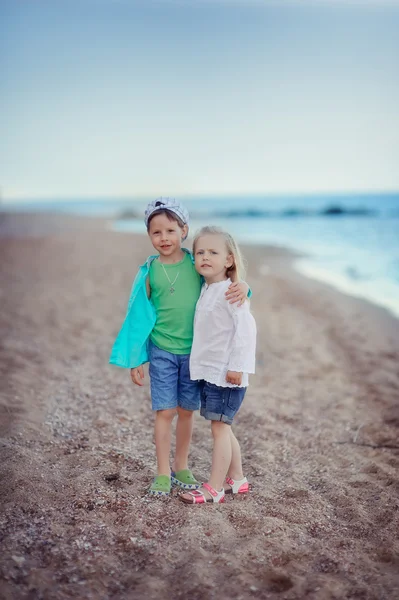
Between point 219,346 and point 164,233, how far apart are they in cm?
74

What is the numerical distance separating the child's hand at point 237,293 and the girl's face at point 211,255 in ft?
0.46

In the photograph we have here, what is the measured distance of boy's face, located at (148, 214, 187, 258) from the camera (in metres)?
3.04

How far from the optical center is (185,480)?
3.27m

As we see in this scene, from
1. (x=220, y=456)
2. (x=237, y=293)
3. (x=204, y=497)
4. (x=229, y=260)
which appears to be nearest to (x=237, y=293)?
(x=237, y=293)

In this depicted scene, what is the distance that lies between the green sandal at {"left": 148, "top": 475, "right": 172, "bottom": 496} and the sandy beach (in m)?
0.09

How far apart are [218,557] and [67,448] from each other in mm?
1495

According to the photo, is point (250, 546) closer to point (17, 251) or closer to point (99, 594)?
point (99, 594)

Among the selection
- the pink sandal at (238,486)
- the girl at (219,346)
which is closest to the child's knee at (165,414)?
the girl at (219,346)

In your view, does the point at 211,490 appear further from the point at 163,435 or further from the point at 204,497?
the point at 163,435

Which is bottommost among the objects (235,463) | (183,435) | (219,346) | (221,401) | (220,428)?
(235,463)

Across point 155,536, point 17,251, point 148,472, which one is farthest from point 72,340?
point 17,251

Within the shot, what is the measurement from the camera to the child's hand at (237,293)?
2.90 metres

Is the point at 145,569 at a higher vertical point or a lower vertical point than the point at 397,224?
lower

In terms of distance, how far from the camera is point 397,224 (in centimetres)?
2627
